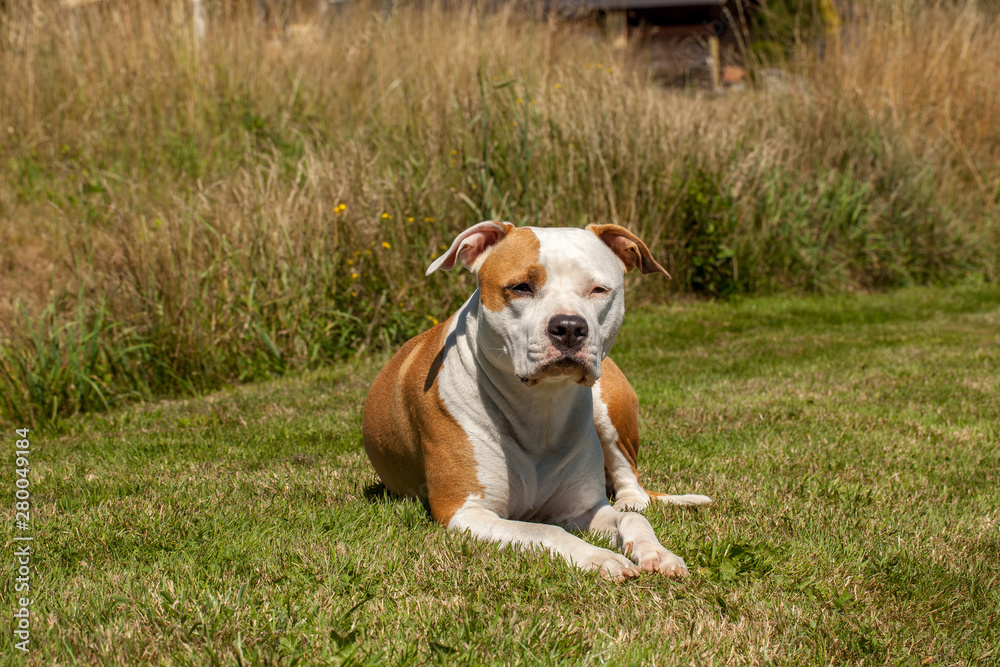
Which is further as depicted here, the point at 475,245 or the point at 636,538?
the point at 475,245

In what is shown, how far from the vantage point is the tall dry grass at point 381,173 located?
21.7 ft

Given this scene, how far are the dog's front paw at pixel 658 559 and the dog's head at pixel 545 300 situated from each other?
0.55 meters

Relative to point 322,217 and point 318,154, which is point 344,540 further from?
point 318,154

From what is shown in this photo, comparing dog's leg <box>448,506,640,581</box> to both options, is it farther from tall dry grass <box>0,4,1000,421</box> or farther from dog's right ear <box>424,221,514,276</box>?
tall dry grass <box>0,4,1000,421</box>

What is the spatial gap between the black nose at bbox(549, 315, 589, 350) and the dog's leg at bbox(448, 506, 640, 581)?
606 millimetres

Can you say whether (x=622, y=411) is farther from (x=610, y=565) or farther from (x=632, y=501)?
(x=610, y=565)

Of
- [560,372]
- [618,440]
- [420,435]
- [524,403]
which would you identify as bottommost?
[618,440]

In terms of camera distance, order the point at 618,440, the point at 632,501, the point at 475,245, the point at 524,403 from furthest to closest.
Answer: the point at 618,440, the point at 632,501, the point at 475,245, the point at 524,403

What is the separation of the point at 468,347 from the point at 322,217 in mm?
4000

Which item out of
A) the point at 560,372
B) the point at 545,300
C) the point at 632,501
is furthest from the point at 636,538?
the point at 545,300

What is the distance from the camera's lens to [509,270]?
3057 millimetres

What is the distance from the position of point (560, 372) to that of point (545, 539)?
0.54 m

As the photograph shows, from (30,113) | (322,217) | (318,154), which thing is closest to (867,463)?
(322,217)

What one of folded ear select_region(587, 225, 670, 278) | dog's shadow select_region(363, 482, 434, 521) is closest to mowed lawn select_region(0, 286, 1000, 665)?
dog's shadow select_region(363, 482, 434, 521)
